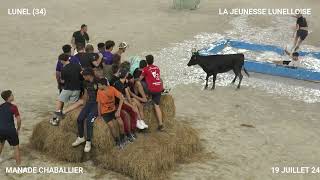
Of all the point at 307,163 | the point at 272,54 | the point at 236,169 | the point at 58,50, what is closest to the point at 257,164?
the point at 236,169

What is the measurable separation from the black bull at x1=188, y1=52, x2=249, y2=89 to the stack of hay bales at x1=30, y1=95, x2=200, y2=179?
437 cm

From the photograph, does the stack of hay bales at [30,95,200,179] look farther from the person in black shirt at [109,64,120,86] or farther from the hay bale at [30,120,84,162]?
the person in black shirt at [109,64,120,86]

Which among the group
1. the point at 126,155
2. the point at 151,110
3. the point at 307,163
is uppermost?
the point at 151,110

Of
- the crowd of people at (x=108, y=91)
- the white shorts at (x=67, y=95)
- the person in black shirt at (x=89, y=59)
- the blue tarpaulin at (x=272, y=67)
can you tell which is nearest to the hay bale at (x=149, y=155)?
the crowd of people at (x=108, y=91)

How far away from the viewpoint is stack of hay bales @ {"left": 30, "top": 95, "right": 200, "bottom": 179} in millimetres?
9359

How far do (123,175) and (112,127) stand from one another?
3.40ft

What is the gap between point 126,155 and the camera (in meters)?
→ 9.41

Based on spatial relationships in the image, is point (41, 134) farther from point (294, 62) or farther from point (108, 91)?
point (294, 62)

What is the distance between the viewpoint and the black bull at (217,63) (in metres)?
14.9

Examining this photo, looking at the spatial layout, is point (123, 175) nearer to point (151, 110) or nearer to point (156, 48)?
point (151, 110)

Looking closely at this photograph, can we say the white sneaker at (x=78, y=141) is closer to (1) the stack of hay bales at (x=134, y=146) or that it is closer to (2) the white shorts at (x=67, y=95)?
(1) the stack of hay bales at (x=134, y=146)

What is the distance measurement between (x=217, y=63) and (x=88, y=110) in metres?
6.39

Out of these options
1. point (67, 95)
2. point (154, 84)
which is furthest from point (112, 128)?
point (67, 95)

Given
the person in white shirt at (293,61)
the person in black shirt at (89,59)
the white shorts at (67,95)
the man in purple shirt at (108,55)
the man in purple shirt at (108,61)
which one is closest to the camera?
the white shorts at (67,95)
